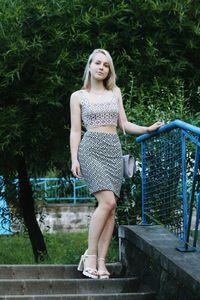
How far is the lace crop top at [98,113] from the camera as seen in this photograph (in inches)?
257

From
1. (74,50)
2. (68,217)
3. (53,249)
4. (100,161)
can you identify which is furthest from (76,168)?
(68,217)

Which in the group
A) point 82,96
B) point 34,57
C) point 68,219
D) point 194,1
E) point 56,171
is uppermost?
point 194,1

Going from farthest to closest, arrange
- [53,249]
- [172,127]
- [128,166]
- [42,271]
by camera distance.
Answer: [53,249]
[42,271]
[128,166]
[172,127]

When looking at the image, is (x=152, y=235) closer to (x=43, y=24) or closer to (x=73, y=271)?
(x=73, y=271)

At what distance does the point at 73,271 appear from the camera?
23.0 ft

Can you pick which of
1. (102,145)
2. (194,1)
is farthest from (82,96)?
(194,1)

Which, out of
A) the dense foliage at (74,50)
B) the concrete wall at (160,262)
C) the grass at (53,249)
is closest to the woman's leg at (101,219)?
the concrete wall at (160,262)

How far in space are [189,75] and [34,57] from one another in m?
1.96

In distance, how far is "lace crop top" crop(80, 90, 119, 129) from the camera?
6527 mm

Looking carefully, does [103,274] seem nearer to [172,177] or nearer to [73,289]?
[73,289]

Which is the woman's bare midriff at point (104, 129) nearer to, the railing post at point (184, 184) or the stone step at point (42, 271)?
the railing post at point (184, 184)

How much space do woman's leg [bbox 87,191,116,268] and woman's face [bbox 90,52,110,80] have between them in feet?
3.14

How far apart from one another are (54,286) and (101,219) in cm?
67

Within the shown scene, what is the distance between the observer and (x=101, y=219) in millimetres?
6426
